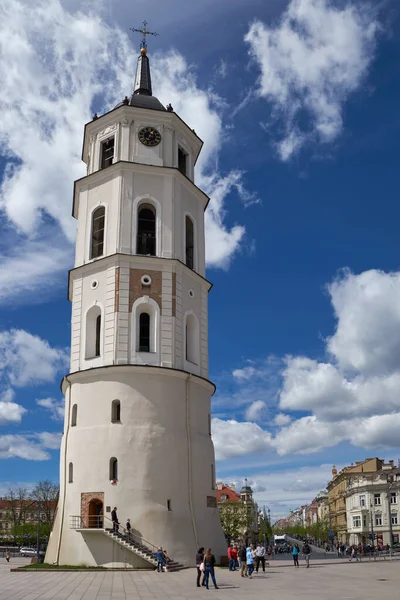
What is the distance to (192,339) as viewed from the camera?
125ft

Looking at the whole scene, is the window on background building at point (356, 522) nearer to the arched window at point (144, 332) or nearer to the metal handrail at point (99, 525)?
the arched window at point (144, 332)

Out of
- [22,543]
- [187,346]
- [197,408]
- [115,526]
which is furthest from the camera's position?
[22,543]

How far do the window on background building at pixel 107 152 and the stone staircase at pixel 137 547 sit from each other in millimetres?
21654

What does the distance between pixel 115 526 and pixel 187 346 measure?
11261mm

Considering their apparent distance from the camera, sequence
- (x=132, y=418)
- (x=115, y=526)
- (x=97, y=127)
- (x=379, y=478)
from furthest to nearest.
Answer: (x=379, y=478) < (x=97, y=127) < (x=132, y=418) < (x=115, y=526)

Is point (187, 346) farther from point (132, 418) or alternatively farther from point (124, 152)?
point (124, 152)

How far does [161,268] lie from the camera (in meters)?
36.8

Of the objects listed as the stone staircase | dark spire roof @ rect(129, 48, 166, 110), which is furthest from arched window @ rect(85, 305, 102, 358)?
dark spire roof @ rect(129, 48, 166, 110)

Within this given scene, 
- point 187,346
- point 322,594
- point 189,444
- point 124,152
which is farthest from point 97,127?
point 322,594

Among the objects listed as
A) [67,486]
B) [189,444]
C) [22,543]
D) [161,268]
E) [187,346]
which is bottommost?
[22,543]

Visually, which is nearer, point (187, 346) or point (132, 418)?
point (132, 418)

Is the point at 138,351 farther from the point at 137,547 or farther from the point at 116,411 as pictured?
the point at 137,547

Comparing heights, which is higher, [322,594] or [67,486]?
[67,486]

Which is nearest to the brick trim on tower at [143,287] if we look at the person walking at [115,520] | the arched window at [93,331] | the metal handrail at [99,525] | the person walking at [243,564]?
the arched window at [93,331]
